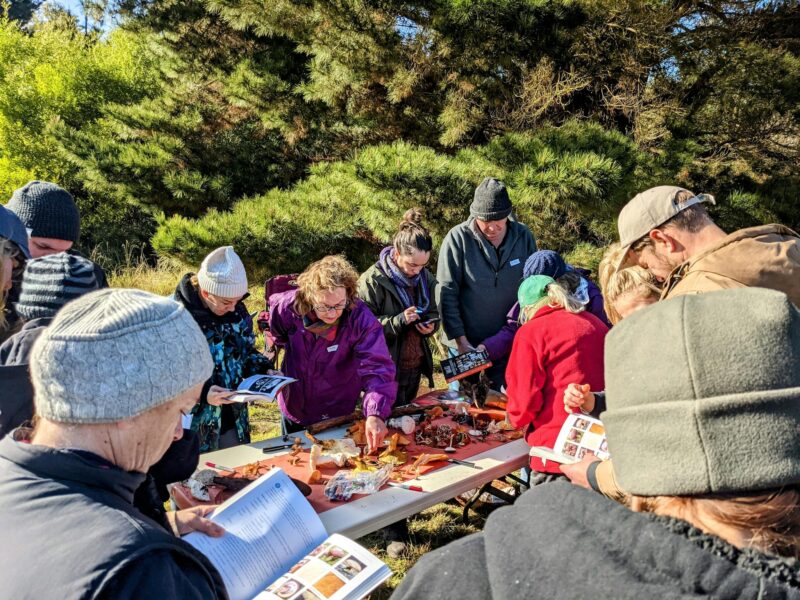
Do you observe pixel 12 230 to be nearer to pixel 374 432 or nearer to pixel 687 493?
pixel 374 432

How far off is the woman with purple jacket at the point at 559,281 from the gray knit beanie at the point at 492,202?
45 cm

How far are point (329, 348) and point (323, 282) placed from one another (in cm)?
39

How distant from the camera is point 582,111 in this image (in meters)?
5.27

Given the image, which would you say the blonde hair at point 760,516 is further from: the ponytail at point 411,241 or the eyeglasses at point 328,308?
the ponytail at point 411,241

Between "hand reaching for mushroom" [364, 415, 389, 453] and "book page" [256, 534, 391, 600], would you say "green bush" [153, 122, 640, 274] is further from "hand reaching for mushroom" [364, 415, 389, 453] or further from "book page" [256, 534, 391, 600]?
"book page" [256, 534, 391, 600]

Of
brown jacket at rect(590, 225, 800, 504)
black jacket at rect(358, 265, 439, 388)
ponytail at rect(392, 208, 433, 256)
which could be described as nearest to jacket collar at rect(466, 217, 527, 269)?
ponytail at rect(392, 208, 433, 256)

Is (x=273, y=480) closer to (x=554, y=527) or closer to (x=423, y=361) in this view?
(x=554, y=527)

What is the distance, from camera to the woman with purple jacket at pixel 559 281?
257 centimetres

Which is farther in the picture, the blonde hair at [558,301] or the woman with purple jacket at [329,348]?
the woman with purple jacket at [329,348]

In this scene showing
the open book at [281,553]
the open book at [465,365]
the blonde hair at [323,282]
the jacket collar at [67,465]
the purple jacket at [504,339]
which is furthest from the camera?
the purple jacket at [504,339]

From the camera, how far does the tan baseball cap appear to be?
6.50 ft

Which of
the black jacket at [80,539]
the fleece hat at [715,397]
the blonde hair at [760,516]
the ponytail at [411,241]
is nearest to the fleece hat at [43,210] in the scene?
the ponytail at [411,241]

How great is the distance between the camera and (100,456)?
0.94m

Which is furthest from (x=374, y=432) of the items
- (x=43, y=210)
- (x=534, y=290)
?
(x=43, y=210)
